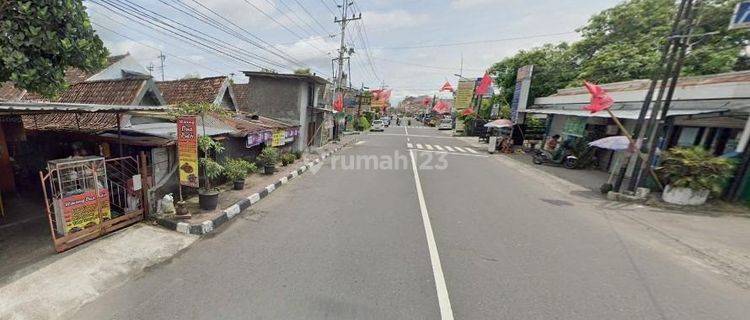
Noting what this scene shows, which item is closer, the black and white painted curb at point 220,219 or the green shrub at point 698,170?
the black and white painted curb at point 220,219

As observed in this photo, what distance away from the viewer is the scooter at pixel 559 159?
596 inches

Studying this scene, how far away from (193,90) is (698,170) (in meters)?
19.1

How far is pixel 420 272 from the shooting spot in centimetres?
447

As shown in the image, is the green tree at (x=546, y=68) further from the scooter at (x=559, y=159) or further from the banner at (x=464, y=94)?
the banner at (x=464, y=94)

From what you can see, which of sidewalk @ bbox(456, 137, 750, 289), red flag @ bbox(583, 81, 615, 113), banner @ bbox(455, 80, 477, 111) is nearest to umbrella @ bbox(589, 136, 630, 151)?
sidewalk @ bbox(456, 137, 750, 289)

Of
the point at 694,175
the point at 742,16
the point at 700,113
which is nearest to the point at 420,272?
the point at 694,175

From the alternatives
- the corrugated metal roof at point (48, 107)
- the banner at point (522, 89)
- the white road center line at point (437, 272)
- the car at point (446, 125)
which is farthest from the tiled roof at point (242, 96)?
the car at point (446, 125)

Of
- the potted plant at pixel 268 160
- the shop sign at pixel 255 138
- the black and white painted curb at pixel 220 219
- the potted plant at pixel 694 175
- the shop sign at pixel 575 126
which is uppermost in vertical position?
the shop sign at pixel 575 126

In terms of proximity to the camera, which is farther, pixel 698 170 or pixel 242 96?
pixel 242 96

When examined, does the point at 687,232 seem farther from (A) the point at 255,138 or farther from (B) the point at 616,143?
(A) the point at 255,138

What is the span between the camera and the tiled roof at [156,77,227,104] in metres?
13.8

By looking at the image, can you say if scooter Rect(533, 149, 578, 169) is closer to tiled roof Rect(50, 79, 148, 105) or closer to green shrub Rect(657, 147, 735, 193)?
green shrub Rect(657, 147, 735, 193)

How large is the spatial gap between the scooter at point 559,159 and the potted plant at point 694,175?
621cm

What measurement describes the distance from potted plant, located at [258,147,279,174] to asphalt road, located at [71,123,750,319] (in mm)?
3719
